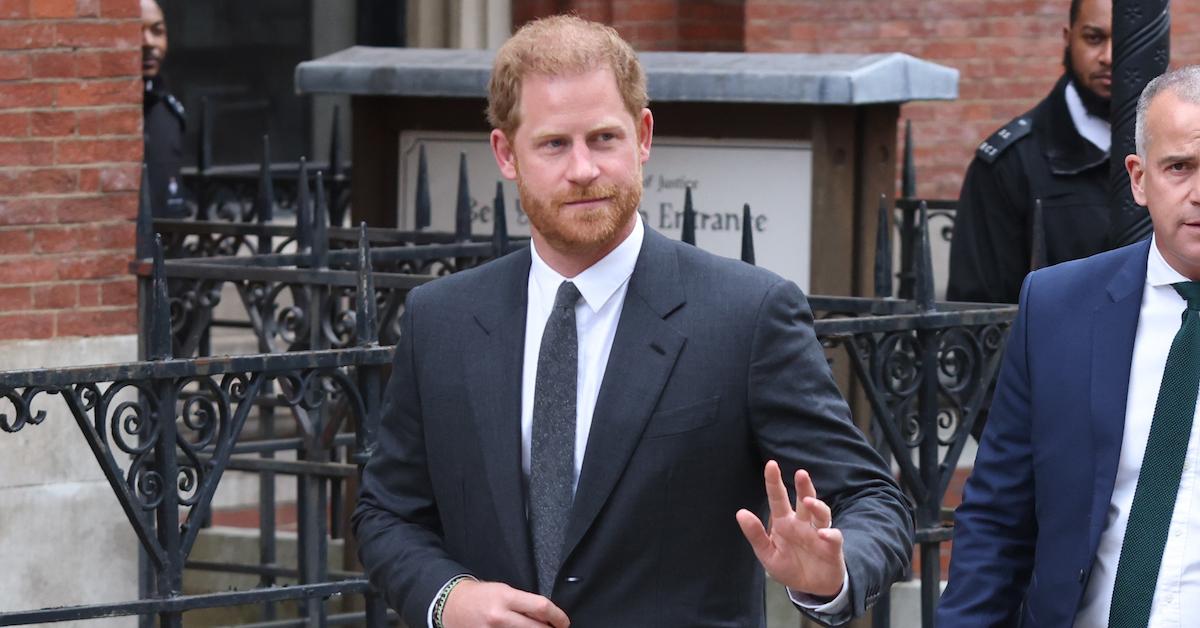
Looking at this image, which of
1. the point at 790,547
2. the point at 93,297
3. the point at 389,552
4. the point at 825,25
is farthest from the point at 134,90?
the point at 825,25

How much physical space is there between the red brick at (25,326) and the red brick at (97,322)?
1.4 inches

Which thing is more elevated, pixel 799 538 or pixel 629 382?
pixel 629 382

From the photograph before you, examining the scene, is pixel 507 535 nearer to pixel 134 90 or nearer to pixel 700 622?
pixel 700 622

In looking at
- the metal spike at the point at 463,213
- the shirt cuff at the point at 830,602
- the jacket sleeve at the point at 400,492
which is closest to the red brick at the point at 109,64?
the metal spike at the point at 463,213

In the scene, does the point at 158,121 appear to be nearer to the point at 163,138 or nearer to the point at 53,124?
the point at 163,138

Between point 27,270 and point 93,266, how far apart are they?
0.20m

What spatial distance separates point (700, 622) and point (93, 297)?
366 cm

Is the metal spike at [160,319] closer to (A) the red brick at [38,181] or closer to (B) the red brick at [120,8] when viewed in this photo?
(A) the red brick at [38,181]

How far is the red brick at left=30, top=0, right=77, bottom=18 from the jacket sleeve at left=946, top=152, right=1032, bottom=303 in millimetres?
2555

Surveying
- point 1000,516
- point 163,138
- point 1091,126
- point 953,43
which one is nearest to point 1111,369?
point 1000,516

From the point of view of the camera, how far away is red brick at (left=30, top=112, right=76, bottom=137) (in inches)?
234

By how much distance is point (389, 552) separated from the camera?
2957 mm

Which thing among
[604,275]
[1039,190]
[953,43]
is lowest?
[1039,190]

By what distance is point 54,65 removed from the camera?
5.98 m
